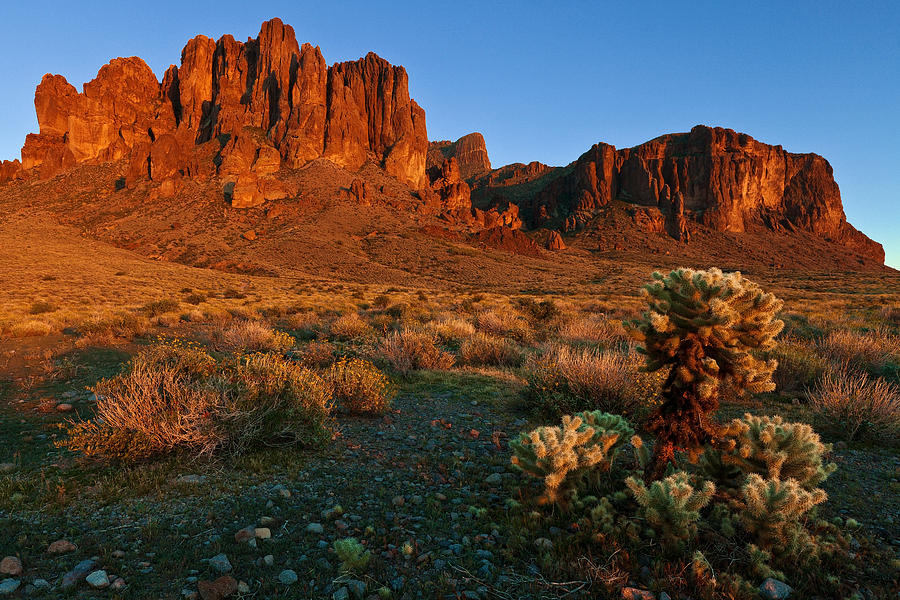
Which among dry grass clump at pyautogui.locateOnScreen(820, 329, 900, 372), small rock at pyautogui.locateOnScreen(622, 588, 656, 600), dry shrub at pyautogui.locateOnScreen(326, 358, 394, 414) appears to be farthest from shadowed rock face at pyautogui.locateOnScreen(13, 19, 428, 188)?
small rock at pyautogui.locateOnScreen(622, 588, 656, 600)

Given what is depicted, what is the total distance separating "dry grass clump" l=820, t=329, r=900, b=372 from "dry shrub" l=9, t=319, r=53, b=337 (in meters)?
20.1

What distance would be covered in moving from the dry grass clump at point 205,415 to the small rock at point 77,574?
1519mm

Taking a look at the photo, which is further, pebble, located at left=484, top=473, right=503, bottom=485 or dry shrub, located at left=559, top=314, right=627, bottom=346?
dry shrub, located at left=559, top=314, right=627, bottom=346

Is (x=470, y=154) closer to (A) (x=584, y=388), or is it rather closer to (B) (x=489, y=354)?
(B) (x=489, y=354)

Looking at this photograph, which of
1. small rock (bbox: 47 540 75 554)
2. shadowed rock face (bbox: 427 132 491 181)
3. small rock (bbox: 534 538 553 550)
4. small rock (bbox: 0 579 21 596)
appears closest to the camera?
small rock (bbox: 0 579 21 596)

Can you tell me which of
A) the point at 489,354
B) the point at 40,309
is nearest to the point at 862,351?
the point at 489,354

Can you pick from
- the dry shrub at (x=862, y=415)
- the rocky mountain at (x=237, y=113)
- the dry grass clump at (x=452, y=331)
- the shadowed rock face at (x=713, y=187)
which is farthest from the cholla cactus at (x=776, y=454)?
the shadowed rock face at (x=713, y=187)

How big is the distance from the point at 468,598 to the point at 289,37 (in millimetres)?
135606

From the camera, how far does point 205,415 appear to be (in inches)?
169

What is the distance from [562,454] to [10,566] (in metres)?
3.62

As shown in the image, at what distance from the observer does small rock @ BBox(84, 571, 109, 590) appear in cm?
240

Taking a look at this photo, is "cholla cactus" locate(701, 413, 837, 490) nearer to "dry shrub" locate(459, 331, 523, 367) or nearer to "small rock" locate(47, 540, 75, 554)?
"small rock" locate(47, 540, 75, 554)

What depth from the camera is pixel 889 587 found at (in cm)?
239

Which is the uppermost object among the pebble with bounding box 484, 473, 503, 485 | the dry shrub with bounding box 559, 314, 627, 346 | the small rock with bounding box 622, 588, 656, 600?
the dry shrub with bounding box 559, 314, 627, 346
